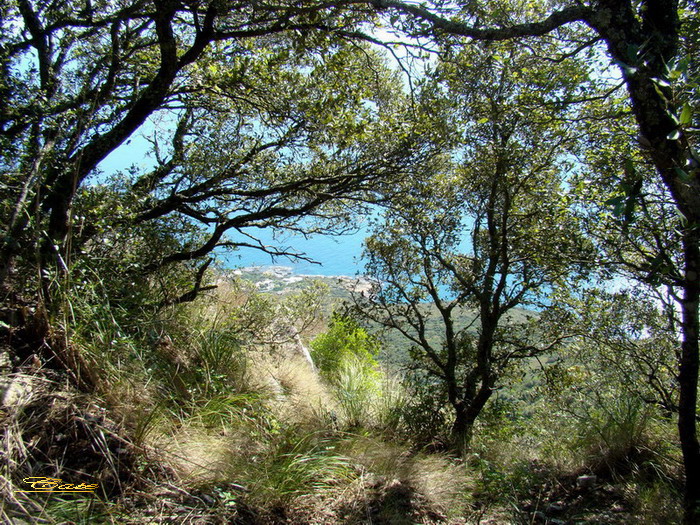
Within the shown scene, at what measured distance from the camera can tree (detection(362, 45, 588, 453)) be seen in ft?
14.7

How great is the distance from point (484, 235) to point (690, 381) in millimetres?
3804

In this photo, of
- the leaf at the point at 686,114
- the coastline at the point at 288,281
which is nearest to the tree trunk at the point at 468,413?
the coastline at the point at 288,281

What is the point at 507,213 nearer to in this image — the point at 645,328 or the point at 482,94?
the point at 482,94

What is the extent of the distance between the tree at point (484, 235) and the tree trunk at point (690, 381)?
169 cm

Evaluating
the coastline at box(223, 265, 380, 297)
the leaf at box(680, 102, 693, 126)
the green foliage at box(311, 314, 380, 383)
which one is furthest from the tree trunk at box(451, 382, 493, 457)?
the leaf at box(680, 102, 693, 126)

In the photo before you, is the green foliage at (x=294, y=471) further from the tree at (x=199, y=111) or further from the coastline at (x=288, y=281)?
the coastline at (x=288, y=281)

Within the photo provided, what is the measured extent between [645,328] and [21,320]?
630cm

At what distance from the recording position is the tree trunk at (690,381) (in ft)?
7.61

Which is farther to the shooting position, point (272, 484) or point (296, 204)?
point (296, 204)

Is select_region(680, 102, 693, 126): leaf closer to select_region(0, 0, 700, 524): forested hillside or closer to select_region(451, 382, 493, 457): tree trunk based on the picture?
select_region(0, 0, 700, 524): forested hillside

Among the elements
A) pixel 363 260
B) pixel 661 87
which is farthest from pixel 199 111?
pixel 661 87

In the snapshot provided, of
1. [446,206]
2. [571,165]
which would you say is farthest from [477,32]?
[446,206]

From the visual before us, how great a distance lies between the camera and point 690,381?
2553 mm

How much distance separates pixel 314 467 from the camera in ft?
9.81
